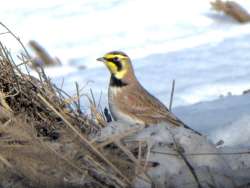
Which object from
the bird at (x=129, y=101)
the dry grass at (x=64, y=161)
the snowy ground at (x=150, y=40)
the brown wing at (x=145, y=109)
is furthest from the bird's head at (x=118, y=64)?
the snowy ground at (x=150, y=40)

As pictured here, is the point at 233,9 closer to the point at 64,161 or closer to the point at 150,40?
the point at 150,40

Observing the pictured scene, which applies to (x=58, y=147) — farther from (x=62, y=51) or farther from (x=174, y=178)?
(x=62, y=51)

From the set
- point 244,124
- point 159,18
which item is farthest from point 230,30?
point 244,124

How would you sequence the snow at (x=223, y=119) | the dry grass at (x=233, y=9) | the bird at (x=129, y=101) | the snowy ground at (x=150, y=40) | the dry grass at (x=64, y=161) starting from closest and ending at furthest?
the dry grass at (x=64, y=161) → the snow at (x=223, y=119) → the bird at (x=129, y=101) → the snowy ground at (x=150, y=40) → the dry grass at (x=233, y=9)

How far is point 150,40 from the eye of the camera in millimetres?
15031

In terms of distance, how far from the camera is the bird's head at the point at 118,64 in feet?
21.8

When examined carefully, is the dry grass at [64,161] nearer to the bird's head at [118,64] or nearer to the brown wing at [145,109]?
the brown wing at [145,109]

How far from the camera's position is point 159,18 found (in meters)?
15.9

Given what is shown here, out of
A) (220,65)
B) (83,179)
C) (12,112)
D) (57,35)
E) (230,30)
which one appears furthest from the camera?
(57,35)

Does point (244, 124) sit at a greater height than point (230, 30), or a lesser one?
greater

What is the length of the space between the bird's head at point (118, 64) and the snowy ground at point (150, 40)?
303 cm

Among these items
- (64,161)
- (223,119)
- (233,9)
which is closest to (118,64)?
(223,119)

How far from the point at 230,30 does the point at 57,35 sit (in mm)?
2736

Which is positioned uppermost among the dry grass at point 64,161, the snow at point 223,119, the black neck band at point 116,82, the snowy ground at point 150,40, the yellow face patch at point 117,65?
the dry grass at point 64,161
